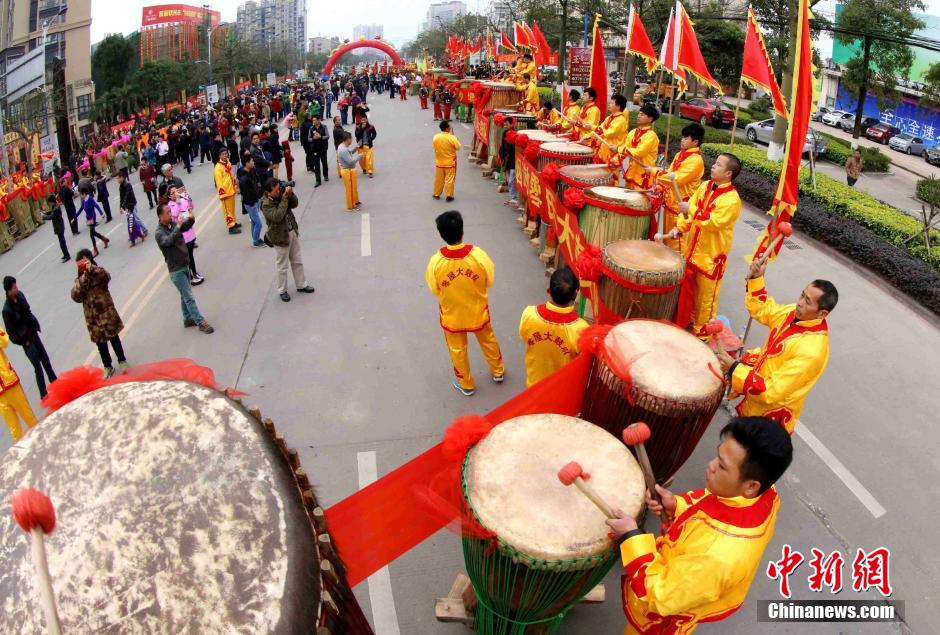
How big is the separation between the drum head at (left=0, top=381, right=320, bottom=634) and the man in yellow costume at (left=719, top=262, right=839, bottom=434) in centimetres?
251

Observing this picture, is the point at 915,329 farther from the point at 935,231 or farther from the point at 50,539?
the point at 50,539

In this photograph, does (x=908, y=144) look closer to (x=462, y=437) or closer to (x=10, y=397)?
(x=462, y=437)

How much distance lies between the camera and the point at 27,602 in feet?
4.47

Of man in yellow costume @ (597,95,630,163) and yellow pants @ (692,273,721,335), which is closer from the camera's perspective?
yellow pants @ (692,273,721,335)

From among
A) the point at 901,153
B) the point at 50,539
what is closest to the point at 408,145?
the point at 50,539

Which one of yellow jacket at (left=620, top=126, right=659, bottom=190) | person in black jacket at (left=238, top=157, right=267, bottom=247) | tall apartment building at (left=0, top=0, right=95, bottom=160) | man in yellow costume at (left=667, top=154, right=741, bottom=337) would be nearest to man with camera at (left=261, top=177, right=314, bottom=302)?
person in black jacket at (left=238, top=157, right=267, bottom=247)

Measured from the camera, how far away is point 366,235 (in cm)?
896

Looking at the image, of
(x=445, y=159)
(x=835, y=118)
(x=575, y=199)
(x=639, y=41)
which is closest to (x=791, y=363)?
(x=575, y=199)

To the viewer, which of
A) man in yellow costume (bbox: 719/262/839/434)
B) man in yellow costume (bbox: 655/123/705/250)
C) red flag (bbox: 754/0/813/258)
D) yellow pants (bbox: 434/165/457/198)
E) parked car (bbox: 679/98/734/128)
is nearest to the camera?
man in yellow costume (bbox: 719/262/839/434)

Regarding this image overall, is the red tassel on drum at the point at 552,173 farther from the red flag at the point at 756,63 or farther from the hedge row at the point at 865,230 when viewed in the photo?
the hedge row at the point at 865,230

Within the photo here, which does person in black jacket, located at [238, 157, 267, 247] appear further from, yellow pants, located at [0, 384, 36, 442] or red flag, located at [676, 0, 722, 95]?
red flag, located at [676, 0, 722, 95]

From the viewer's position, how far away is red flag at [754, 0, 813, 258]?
3.72 meters

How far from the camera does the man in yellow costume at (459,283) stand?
14.8ft

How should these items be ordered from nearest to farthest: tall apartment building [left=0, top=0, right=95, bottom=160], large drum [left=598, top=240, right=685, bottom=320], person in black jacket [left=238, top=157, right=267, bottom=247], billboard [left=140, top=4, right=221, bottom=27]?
large drum [left=598, top=240, right=685, bottom=320] → person in black jacket [left=238, top=157, right=267, bottom=247] → tall apartment building [left=0, top=0, right=95, bottom=160] → billboard [left=140, top=4, right=221, bottom=27]
